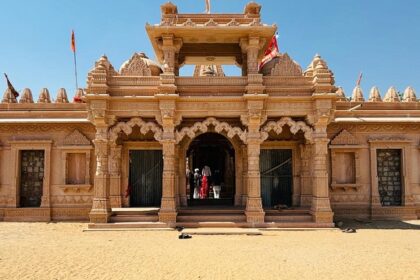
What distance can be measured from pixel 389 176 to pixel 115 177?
Answer: 11.0m

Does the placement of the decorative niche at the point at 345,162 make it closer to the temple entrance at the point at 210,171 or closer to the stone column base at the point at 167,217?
the temple entrance at the point at 210,171

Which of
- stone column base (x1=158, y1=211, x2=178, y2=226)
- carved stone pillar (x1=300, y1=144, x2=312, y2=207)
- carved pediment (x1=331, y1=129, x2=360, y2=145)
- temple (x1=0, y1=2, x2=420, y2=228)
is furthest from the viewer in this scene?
carved pediment (x1=331, y1=129, x2=360, y2=145)

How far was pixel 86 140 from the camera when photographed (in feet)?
47.1

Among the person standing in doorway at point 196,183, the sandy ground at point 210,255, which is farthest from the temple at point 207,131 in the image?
the person standing in doorway at point 196,183

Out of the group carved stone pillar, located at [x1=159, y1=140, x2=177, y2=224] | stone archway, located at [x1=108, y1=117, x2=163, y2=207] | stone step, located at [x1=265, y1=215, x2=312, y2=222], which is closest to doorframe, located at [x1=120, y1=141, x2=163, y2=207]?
stone archway, located at [x1=108, y1=117, x2=163, y2=207]

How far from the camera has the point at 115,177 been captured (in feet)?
47.0

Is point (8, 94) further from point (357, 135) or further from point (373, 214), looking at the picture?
point (373, 214)

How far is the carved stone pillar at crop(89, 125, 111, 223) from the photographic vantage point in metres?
11.9

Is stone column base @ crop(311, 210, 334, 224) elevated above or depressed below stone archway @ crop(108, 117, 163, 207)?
below

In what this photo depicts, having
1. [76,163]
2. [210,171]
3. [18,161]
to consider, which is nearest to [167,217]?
[76,163]

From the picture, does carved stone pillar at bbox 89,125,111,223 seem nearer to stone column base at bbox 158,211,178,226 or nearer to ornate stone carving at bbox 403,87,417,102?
stone column base at bbox 158,211,178,226

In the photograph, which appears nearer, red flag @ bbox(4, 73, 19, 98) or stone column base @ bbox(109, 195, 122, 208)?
stone column base @ bbox(109, 195, 122, 208)

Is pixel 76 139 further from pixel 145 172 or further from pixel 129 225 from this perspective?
pixel 129 225

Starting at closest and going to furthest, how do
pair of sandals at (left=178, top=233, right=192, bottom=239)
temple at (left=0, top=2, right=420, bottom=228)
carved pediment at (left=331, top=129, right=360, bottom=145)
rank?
1. pair of sandals at (left=178, top=233, right=192, bottom=239)
2. temple at (left=0, top=2, right=420, bottom=228)
3. carved pediment at (left=331, top=129, right=360, bottom=145)
